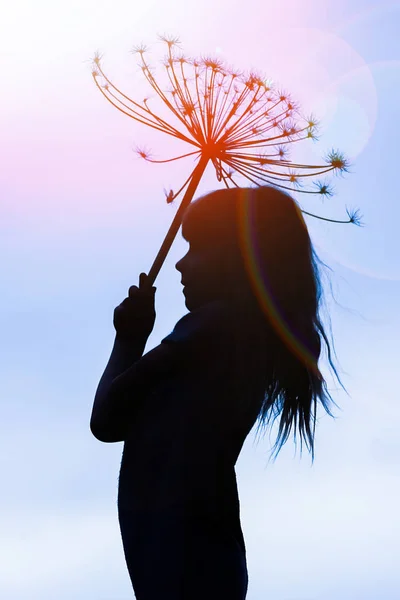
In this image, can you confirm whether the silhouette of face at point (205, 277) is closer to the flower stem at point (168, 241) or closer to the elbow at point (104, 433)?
the flower stem at point (168, 241)

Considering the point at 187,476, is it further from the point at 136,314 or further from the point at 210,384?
the point at 136,314

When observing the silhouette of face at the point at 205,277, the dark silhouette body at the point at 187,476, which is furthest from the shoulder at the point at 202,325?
the silhouette of face at the point at 205,277

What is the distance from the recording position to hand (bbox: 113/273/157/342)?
3.68 meters

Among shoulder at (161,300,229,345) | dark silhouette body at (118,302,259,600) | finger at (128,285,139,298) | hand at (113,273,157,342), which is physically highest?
finger at (128,285,139,298)

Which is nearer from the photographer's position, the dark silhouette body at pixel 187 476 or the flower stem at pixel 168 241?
the dark silhouette body at pixel 187 476

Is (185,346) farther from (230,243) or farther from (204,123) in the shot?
(204,123)

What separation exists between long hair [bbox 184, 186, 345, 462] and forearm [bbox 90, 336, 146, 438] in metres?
0.50

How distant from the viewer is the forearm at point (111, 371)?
328 centimetres

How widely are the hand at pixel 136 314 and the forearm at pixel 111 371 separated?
0.04m

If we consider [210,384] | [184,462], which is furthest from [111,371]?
[184,462]

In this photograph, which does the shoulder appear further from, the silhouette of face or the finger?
the finger

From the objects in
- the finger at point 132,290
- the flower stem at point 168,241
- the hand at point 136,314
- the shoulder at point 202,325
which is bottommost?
the shoulder at point 202,325

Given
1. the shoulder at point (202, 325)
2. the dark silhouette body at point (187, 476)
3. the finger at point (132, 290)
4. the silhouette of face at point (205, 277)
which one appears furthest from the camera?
the finger at point (132, 290)

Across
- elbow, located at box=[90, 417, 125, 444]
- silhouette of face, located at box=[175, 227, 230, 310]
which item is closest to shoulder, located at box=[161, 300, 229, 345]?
silhouette of face, located at box=[175, 227, 230, 310]
